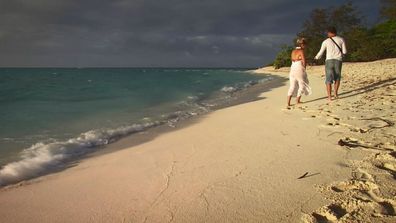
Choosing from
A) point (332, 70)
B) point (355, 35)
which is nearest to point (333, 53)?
point (332, 70)

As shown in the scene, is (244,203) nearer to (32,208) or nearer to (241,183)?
(241,183)

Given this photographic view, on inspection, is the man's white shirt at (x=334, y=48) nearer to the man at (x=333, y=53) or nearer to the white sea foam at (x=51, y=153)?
the man at (x=333, y=53)

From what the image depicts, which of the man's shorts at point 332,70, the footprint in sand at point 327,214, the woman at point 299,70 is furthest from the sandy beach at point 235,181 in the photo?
the man's shorts at point 332,70

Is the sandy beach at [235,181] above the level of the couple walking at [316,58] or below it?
below

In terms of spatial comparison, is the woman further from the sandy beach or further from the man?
the sandy beach

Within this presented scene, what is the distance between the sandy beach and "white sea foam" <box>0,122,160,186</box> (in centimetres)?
40

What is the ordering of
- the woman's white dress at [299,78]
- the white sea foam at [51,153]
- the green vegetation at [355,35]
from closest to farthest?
the white sea foam at [51,153]
the woman's white dress at [299,78]
the green vegetation at [355,35]

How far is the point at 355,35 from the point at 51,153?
40669 mm

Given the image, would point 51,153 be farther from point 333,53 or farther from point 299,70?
point 333,53

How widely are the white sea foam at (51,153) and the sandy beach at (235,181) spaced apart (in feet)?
1.33

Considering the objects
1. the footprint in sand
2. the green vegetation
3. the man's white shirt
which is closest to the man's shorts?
the man's white shirt

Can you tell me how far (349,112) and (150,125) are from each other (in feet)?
14.8

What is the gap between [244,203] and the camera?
9.16 feet

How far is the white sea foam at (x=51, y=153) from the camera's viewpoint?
4261 mm
